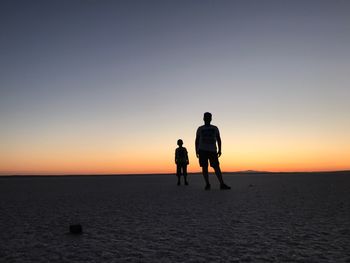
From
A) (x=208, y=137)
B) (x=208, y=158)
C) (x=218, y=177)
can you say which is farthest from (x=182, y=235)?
(x=208, y=158)

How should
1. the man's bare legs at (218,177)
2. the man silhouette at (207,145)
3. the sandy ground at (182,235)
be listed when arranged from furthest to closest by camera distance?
the man silhouette at (207,145) → the man's bare legs at (218,177) → the sandy ground at (182,235)

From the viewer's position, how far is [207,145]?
10.3 metres

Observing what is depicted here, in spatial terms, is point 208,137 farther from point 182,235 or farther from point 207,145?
point 182,235

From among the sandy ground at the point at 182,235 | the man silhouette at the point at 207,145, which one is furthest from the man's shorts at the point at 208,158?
the sandy ground at the point at 182,235

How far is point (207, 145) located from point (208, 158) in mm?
390

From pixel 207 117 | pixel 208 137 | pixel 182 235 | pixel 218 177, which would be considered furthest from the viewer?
pixel 207 117

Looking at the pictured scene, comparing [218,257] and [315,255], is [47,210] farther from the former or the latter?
[315,255]

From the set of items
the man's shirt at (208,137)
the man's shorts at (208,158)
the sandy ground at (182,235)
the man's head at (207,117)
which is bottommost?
the sandy ground at (182,235)

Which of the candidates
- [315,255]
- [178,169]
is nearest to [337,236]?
[315,255]

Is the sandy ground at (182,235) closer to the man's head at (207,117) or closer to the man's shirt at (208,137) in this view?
the man's shirt at (208,137)

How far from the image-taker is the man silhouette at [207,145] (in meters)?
Result: 10.3

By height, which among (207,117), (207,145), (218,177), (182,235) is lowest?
(182,235)

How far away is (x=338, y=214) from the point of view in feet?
15.5

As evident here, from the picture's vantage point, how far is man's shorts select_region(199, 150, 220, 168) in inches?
405
